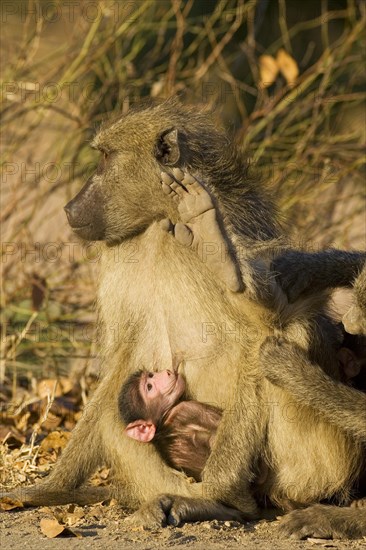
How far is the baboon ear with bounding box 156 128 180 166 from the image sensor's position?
147 inches

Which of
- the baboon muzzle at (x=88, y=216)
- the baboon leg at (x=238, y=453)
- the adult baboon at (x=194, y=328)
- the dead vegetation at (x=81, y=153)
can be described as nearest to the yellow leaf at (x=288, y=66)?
the dead vegetation at (x=81, y=153)

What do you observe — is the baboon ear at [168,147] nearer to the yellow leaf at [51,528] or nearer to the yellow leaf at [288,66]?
the yellow leaf at [51,528]

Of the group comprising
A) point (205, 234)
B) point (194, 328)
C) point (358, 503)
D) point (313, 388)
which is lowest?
point (358, 503)

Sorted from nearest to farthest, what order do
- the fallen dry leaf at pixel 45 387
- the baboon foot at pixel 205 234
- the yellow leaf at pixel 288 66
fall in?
1. the baboon foot at pixel 205 234
2. the fallen dry leaf at pixel 45 387
3. the yellow leaf at pixel 288 66

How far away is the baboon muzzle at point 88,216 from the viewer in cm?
383

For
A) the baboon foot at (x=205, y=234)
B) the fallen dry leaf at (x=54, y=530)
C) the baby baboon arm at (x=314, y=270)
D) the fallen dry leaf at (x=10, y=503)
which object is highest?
the baboon foot at (x=205, y=234)

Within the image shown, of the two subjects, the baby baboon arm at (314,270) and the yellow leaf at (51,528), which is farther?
the baby baboon arm at (314,270)

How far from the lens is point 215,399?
368 centimetres

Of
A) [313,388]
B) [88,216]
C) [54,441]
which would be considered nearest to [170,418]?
[313,388]

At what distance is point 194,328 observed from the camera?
3703 mm

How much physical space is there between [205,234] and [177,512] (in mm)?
903

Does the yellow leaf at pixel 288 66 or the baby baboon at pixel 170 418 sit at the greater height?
the yellow leaf at pixel 288 66

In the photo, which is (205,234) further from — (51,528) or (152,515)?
(51,528)

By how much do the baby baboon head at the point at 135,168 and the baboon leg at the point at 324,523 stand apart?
3.73 ft
